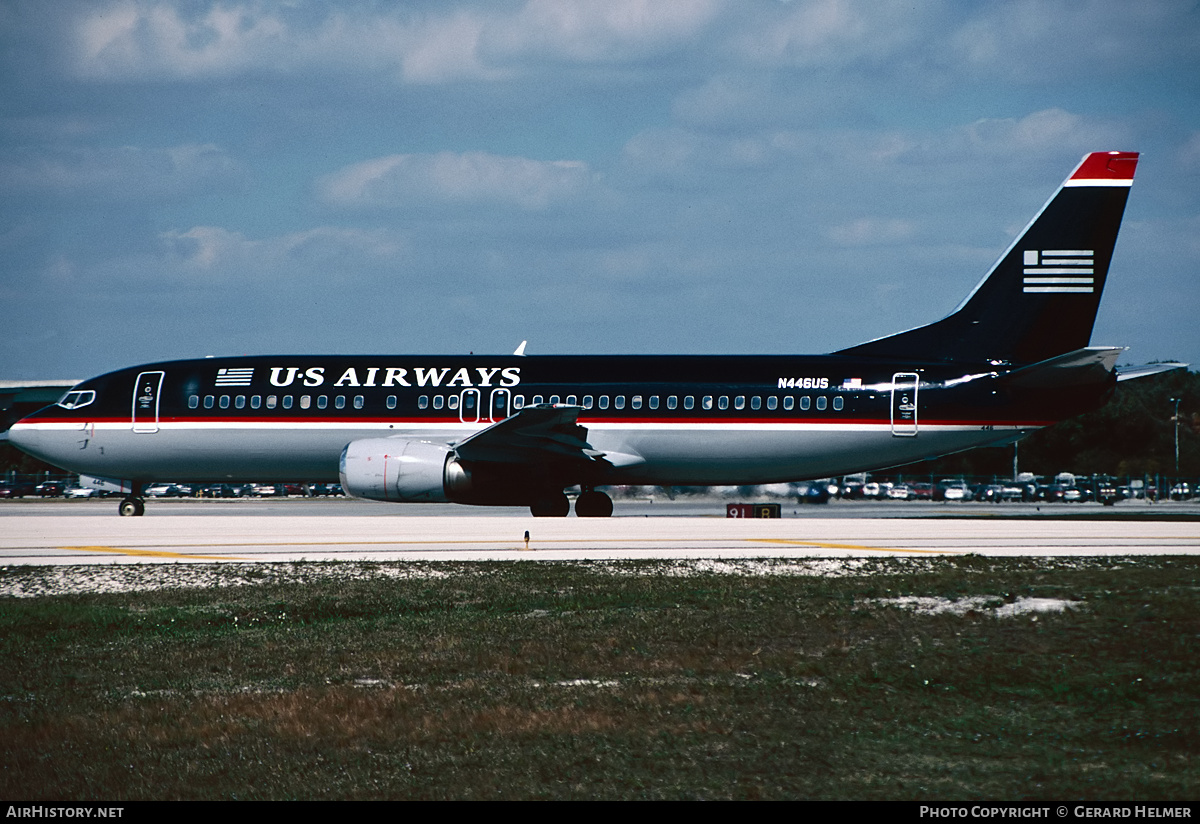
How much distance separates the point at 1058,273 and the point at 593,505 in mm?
12913

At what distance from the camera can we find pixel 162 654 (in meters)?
11.4

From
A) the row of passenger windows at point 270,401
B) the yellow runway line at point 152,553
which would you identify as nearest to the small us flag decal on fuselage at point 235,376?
the row of passenger windows at point 270,401

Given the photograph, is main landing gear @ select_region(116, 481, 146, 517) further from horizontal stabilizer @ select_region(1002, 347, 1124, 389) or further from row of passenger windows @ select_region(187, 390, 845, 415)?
horizontal stabilizer @ select_region(1002, 347, 1124, 389)

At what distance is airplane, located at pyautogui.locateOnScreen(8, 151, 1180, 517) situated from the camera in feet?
93.1

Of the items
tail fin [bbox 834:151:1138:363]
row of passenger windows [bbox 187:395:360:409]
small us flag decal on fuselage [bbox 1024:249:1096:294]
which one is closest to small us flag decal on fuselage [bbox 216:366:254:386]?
row of passenger windows [bbox 187:395:360:409]

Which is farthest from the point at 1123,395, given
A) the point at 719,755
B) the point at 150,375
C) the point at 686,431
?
the point at 719,755

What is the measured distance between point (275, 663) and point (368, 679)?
1178 mm

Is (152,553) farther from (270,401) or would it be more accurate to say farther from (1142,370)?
(1142,370)

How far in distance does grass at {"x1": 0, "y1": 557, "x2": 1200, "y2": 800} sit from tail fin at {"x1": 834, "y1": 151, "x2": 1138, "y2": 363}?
48.1 ft

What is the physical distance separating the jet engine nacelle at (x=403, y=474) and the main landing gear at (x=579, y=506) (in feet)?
8.27

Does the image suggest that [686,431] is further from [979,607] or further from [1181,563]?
[979,607]

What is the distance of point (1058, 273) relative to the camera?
28.6 m

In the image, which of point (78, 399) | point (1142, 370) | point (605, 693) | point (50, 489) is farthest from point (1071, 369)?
point (50, 489)

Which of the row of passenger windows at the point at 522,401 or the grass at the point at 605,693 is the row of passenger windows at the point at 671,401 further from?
the grass at the point at 605,693
